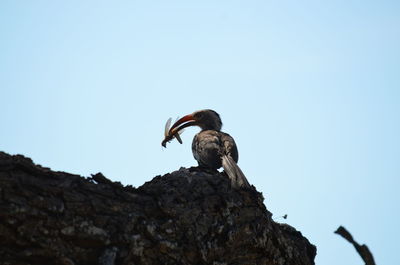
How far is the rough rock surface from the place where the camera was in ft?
12.1

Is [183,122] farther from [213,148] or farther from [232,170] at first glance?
[232,170]

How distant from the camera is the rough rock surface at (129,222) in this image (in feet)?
12.1

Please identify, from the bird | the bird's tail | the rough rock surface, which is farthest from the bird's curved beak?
the rough rock surface

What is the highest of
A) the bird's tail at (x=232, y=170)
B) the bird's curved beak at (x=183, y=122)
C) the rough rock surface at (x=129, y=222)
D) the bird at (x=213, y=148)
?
the bird's curved beak at (x=183, y=122)

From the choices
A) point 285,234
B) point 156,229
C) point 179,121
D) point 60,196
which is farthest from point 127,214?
point 179,121

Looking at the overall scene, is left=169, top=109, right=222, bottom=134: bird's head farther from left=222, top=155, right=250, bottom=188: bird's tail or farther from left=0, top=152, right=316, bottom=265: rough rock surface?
left=0, top=152, right=316, bottom=265: rough rock surface

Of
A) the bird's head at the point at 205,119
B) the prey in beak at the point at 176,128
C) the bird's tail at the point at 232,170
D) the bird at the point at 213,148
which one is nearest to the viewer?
the bird's tail at the point at 232,170

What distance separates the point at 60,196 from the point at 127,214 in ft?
1.80

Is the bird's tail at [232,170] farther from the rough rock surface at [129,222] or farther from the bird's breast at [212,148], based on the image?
the rough rock surface at [129,222]

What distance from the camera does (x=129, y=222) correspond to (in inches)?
163

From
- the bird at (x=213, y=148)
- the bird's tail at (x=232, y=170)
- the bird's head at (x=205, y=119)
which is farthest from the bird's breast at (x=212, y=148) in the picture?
the bird's head at (x=205, y=119)

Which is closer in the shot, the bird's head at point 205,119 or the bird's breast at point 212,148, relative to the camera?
the bird's breast at point 212,148

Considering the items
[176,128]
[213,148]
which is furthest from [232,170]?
[176,128]

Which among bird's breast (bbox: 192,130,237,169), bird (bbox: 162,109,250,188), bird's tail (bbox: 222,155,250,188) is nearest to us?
bird's tail (bbox: 222,155,250,188)
